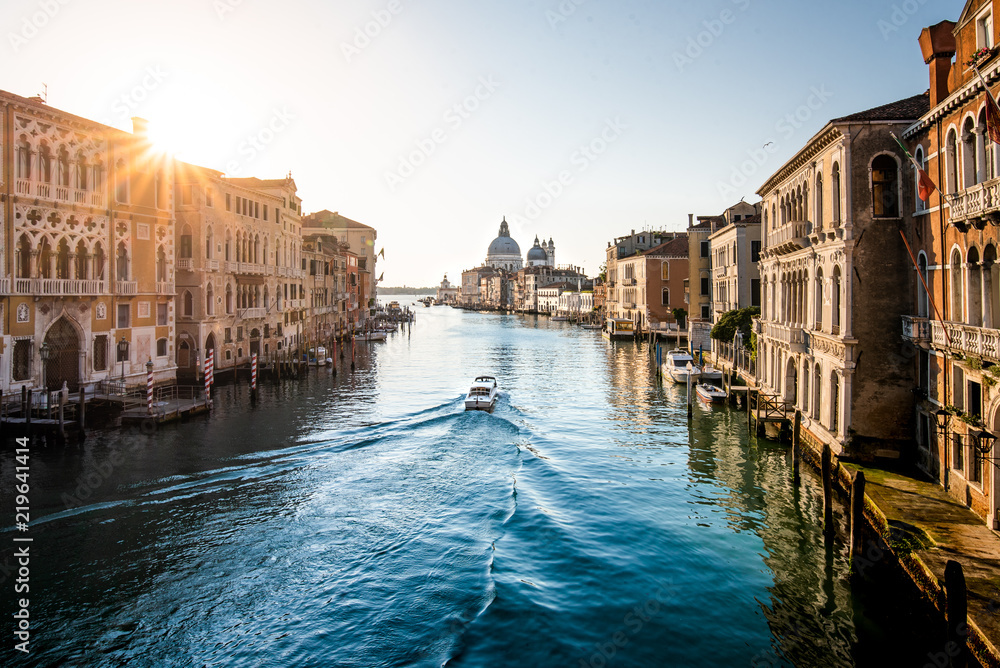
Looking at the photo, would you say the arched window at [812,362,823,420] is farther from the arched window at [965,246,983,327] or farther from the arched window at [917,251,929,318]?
the arched window at [965,246,983,327]

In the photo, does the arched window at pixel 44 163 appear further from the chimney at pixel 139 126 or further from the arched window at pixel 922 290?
the arched window at pixel 922 290

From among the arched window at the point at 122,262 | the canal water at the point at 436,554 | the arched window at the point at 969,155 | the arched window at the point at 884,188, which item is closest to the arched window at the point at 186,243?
the arched window at the point at 122,262

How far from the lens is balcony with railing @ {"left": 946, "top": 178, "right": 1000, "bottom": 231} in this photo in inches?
407

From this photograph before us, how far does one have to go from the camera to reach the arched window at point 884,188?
14.8m

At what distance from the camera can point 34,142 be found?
20.4m

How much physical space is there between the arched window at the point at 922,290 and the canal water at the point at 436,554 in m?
4.70

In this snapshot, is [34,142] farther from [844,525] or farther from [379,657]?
[844,525]

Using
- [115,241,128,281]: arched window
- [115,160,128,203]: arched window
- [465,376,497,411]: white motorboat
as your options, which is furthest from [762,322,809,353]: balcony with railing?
[115,160,128,203]: arched window

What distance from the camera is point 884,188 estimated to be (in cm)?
1487

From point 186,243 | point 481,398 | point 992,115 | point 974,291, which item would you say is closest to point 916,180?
point 974,291

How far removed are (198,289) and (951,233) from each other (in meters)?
29.0

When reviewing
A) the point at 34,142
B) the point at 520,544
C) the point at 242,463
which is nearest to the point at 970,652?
the point at 520,544

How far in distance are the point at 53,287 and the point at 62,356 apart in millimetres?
2510

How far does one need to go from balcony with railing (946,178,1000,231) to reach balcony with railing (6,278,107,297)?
2391cm
